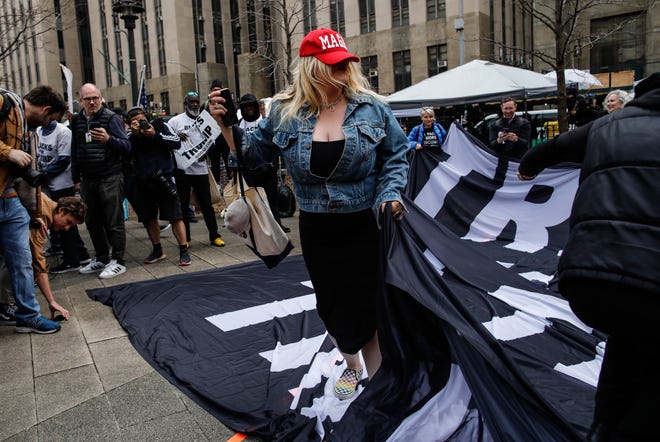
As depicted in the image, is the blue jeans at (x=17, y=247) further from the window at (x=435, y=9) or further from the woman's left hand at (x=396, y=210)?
the window at (x=435, y=9)

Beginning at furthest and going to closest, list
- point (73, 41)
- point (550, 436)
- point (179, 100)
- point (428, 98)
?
point (73, 41) → point (179, 100) → point (428, 98) → point (550, 436)

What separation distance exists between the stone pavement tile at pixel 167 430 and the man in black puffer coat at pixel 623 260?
2.07 meters

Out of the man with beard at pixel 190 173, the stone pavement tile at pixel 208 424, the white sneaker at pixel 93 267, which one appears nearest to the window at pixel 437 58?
the man with beard at pixel 190 173

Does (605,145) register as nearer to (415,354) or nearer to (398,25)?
(415,354)

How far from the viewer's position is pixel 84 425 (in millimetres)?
3121

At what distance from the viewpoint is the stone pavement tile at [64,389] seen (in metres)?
3.34

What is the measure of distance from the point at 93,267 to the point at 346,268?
4.85 metres

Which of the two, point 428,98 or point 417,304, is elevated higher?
point 428,98

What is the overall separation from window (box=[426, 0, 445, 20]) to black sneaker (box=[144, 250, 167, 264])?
3504 centimetres

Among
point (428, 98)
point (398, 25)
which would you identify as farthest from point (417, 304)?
point (398, 25)

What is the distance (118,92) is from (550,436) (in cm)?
6678

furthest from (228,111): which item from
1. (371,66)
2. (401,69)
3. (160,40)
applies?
(160,40)

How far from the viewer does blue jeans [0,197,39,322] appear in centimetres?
431

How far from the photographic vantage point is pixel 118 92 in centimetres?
6219
